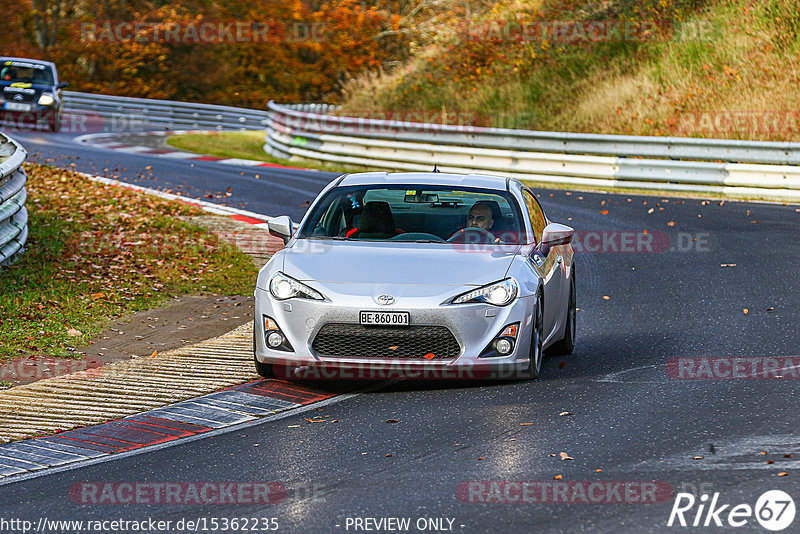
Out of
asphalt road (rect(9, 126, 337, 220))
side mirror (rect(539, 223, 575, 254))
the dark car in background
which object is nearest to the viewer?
side mirror (rect(539, 223, 575, 254))

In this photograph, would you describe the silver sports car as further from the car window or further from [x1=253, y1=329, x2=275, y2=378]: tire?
the car window

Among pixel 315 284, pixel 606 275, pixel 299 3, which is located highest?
pixel 299 3

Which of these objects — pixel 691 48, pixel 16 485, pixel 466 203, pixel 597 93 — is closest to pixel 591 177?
pixel 597 93

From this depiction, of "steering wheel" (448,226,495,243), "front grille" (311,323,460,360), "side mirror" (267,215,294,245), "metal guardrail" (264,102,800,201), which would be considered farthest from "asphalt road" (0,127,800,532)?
"metal guardrail" (264,102,800,201)

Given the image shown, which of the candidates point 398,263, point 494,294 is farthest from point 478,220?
point 494,294

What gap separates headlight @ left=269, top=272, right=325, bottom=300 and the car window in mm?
1991

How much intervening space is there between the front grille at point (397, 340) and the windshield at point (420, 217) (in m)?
1.23

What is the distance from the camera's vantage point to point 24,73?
107ft

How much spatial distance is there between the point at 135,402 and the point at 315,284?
1.45 m

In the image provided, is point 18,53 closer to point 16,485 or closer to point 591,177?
point 591,177

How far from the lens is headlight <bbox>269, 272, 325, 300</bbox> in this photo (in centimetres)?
825

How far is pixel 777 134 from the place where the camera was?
23844 millimetres

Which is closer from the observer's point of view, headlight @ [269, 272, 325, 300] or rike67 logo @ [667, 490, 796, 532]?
rike67 logo @ [667, 490, 796, 532]

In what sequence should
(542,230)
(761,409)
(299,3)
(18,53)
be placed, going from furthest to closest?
(299,3) → (18,53) → (542,230) → (761,409)
